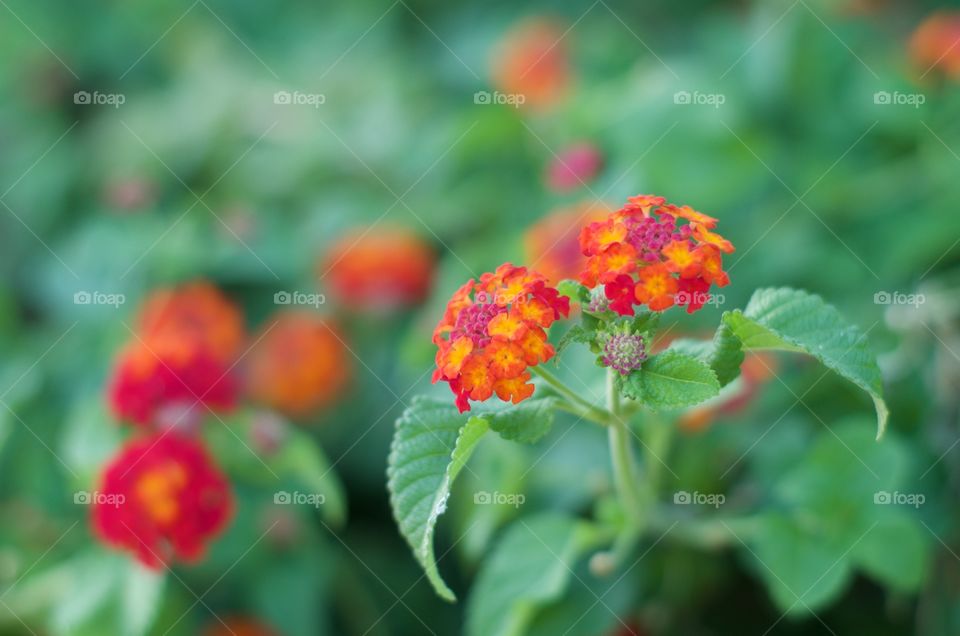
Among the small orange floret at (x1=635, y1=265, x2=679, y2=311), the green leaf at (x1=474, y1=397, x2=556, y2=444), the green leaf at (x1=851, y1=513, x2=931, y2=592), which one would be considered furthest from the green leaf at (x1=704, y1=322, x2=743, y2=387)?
the green leaf at (x1=851, y1=513, x2=931, y2=592)

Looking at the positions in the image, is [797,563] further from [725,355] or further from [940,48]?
[940,48]

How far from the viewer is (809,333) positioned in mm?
1264

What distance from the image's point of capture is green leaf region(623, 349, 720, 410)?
3.94 ft

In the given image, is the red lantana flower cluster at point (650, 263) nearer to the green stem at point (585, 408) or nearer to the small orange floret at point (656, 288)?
the small orange floret at point (656, 288)

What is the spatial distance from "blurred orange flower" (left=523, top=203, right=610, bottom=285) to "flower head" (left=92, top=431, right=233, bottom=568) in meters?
0.77

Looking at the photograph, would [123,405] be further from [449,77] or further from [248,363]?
[449,77]

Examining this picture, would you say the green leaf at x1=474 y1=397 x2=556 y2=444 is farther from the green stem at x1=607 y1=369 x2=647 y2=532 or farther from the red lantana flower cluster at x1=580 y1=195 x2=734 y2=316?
the red lantana flower cluster at x1=580 y1=195 x2=734 y2=316

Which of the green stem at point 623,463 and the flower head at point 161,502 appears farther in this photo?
the flower head at point 161,502

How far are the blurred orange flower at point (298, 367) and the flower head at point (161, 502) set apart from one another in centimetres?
61

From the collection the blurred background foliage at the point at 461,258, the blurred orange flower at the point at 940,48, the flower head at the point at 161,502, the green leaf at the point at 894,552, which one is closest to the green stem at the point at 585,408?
the blurred background foliage at the point at 461,258

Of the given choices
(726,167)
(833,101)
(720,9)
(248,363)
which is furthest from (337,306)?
(720,9)

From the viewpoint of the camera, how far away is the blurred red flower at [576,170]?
2.26 meters

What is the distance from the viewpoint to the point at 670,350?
4.15 feet

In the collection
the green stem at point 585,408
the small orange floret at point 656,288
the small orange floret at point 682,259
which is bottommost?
the green stem at point 585,408
